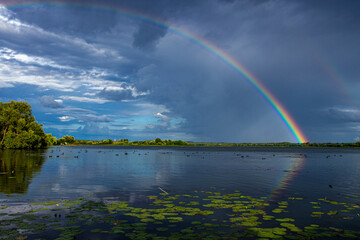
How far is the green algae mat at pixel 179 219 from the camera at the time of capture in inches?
603

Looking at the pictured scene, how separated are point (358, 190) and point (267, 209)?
2036 centimetres

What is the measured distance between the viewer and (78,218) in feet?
59.1

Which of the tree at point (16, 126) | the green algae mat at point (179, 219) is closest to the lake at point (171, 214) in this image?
the green algae mat at point (179, 219)

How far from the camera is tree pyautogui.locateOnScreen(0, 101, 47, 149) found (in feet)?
439

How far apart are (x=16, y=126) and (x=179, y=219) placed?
149 metres

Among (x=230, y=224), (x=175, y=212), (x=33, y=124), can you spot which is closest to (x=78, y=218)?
(x=175, y=212)

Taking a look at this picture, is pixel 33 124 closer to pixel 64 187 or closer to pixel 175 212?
pixel 64 187

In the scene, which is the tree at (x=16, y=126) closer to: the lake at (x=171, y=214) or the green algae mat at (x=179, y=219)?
the lake at (x=171, y=214)

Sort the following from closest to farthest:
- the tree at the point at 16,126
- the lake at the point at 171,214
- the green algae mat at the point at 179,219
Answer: the green algae mat at the point at 179,219 < the lake at the point at 171,214 < the tree at the point at 16,126

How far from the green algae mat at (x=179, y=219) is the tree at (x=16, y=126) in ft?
436

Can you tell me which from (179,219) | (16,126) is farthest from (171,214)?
(16,126)

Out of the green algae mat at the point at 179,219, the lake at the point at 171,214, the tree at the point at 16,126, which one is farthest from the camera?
the tree at the point at 16,126

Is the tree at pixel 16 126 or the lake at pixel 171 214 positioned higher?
the tree at pixel 16 126

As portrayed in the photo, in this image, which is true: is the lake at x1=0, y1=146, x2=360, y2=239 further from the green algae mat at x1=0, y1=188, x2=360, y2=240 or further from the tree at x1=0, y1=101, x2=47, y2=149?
the tree at x1=0, y1=101, x2=47, y2=149
